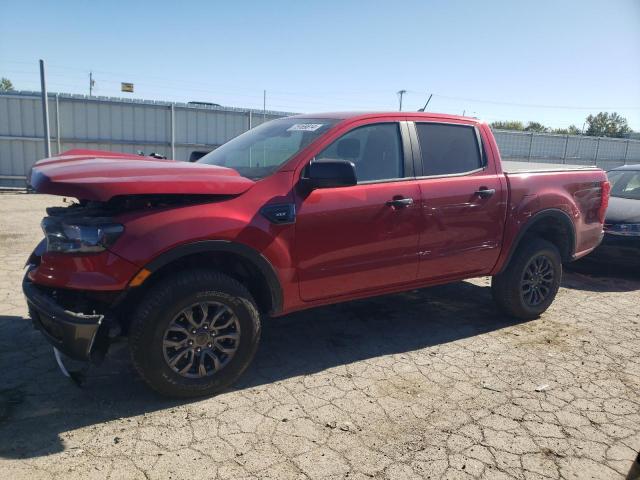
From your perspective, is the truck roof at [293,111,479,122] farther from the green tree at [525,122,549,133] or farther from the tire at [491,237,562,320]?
the green tree at [525,122,549,133]

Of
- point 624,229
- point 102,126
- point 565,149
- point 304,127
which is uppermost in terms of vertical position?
point 565,149

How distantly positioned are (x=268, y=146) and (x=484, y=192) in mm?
1910

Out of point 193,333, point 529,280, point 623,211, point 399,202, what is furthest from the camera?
point 623,211

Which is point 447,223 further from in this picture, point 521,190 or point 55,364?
point 55,364

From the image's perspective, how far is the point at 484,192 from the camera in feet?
14.3

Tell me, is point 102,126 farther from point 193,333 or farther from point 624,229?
point 624,229

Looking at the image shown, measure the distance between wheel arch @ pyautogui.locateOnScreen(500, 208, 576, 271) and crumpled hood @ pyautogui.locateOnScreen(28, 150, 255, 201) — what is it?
8.87 ft

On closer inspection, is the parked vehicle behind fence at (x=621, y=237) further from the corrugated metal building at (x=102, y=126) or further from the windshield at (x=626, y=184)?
the corrugated metal building at (x=102, y=126)

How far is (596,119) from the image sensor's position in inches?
2653

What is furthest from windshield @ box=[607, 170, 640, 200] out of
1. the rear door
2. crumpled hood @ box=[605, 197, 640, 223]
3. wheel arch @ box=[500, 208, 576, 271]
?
the rear door

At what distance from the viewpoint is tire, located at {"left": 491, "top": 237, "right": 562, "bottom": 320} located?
187 inches

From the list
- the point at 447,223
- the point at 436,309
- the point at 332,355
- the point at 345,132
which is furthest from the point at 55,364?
the point at 436,309

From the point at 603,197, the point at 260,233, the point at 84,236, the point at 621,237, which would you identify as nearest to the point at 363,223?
the point at 260,233

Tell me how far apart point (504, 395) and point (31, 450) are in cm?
293
